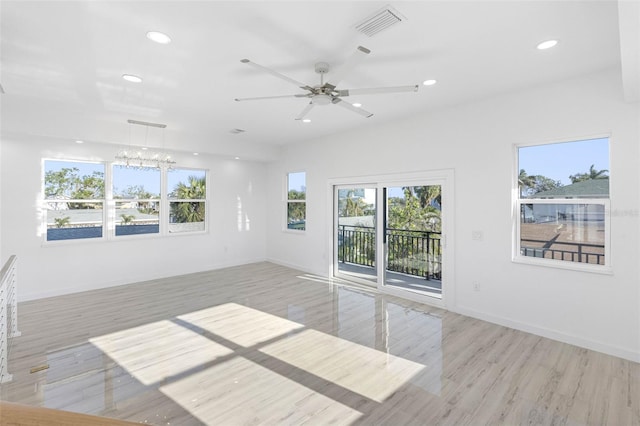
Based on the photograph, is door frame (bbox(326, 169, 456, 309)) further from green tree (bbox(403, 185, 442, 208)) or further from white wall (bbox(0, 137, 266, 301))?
white wall (bbox(0, 137, 266, 301))

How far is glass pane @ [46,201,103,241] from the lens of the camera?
527 cm

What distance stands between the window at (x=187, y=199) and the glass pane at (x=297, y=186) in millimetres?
1900

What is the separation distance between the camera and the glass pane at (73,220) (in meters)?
5.27

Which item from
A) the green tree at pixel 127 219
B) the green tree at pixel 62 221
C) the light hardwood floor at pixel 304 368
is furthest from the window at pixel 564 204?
the green tree at pixel 62 221

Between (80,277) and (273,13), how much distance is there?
550 cm

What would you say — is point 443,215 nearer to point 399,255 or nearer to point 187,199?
point 399,255

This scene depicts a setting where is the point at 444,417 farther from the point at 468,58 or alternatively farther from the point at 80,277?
the point at 80,277

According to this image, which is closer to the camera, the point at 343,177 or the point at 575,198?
the point at 575,198

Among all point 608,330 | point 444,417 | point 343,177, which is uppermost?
point 343,177

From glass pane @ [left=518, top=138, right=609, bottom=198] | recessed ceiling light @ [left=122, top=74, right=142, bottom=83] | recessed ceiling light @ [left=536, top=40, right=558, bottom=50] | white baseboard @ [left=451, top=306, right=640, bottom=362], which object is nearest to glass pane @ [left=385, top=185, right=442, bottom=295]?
white baseboard @ [left=451, top=306, right=640, bottom=362]

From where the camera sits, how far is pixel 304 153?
700cm

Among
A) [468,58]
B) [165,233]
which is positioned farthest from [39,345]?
[468,58]

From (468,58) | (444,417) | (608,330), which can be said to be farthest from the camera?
(608,330)

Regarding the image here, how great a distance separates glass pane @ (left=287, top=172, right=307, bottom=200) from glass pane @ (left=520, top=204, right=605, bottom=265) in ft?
14.2
